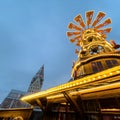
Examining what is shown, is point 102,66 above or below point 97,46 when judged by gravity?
below

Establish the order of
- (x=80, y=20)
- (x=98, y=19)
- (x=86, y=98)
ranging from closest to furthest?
1. (x=86, y=98)
2. (x=98, y=19)
3. (x=80, y=20)

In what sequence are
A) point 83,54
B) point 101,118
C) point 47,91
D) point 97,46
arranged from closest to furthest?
point 101,118, point 47,91, point 83,54, point 97,46

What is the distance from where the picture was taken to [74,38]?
23609 millimetres

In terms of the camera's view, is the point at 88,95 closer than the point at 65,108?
Yes

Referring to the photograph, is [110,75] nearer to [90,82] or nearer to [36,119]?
[90,82]

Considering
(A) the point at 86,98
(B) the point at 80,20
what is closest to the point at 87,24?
(B) the point at 80,20

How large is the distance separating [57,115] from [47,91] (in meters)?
2.17

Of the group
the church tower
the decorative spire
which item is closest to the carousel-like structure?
the church tower

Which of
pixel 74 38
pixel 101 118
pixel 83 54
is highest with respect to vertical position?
pixel 74 38

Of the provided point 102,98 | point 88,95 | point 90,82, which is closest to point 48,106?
point 88,95

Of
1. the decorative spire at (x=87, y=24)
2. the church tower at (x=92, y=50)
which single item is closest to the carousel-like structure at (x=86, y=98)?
the church tower at (x=92, y=50)

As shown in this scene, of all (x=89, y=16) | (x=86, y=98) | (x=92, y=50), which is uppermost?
(x=89, y=16)

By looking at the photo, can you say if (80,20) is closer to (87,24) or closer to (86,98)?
(87,24)

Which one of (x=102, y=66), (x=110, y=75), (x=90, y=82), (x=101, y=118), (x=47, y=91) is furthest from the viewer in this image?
(x=102, y=66)
